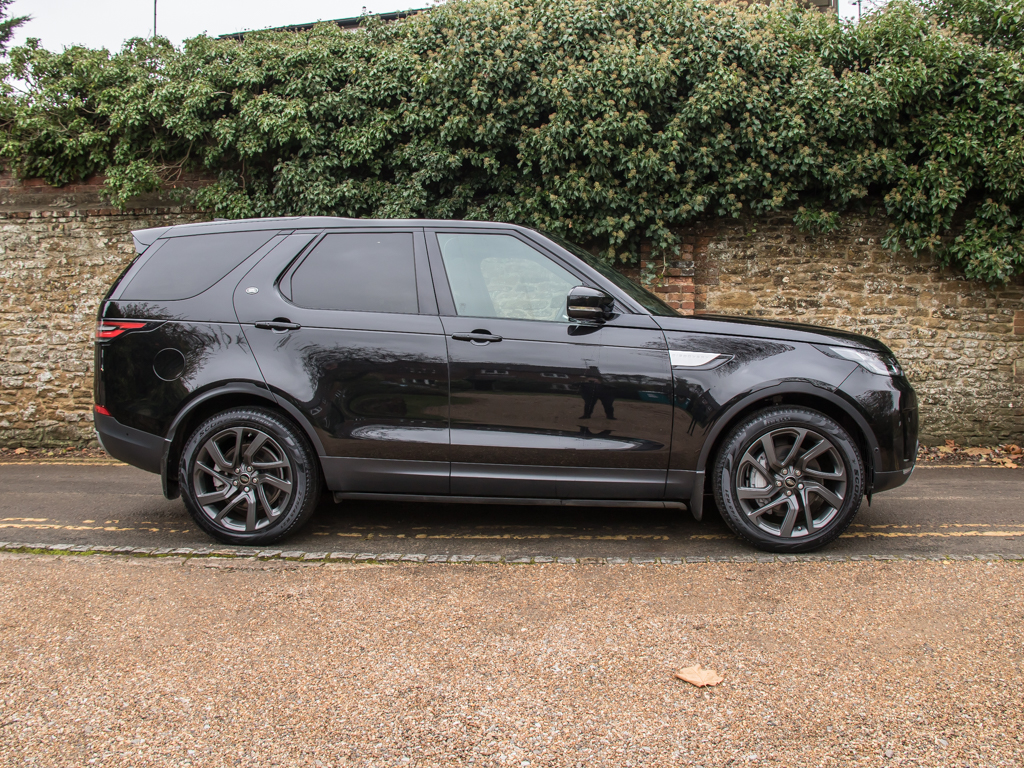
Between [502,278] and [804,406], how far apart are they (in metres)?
1.86

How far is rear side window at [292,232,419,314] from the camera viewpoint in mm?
4008

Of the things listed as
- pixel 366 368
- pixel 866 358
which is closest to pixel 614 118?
pixel 866 358

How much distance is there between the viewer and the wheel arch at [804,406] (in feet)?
12.4

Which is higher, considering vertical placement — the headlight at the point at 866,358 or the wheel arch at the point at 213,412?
the headlight at the point at 866,358

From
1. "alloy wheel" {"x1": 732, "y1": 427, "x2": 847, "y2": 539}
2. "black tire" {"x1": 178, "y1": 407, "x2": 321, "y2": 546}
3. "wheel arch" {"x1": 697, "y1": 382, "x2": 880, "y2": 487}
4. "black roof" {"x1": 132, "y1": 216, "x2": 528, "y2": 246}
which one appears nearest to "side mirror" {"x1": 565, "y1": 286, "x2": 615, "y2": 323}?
"black roof" {"x1": 132, "y1": 216, "x2": 528, "y2": 246}

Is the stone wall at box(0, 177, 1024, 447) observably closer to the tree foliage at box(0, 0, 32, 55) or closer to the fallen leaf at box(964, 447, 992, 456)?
the fallen leaf at box(964, 447, 992, 456)

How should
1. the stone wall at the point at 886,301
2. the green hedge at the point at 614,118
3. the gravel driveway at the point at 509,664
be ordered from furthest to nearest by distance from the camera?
the stone wall at the point at 886,301 < the green hedge at the point at 614,118 < the gravel driveway at the point at 509,664

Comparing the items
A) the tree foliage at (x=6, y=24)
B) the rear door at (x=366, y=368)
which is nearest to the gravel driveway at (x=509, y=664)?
the rear door at (x=366, y=368)

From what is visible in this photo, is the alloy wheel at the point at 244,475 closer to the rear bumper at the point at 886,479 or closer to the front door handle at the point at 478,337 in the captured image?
the front door handle at the point at 478,337

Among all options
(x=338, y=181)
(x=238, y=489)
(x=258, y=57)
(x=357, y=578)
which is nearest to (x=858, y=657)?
(x=357, y=578)

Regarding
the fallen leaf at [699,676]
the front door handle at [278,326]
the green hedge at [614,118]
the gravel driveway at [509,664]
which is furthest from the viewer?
the green hedge at [614,118]

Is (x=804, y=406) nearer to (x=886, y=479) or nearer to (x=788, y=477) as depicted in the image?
(x=788, y=477)

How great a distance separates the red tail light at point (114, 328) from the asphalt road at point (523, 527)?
1275 millimetres

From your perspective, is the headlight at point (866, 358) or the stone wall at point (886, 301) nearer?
the headlight at point (866, 358)
